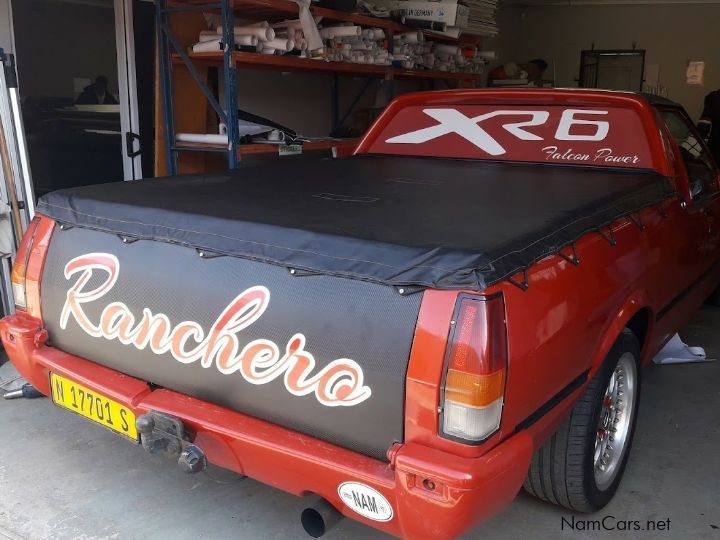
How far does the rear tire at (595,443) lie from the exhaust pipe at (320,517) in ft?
2.70

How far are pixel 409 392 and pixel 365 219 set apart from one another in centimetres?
66

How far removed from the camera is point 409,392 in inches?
66.6

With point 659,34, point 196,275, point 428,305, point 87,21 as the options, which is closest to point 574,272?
point 428,305

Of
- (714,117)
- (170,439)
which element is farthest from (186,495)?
(714,117)

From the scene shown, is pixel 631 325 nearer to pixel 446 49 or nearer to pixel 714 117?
pixel 446 49

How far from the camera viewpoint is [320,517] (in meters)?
1.83

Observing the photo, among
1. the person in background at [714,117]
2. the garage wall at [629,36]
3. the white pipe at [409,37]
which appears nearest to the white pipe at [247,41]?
the white pipe at [409,37]

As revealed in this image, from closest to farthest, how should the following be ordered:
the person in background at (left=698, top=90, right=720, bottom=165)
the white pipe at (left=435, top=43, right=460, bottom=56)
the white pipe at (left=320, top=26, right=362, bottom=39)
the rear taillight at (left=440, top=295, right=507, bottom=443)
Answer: the rear taillight at (left=440, top=295, right=507, bottom=443) < the white pipe at (left=320, top=26, right=362, bottom=39) < the white pipe at (left=435, top=43, right=460, bottom=56) < the person in background at (left=698, top=90, right=720, bottom=165)

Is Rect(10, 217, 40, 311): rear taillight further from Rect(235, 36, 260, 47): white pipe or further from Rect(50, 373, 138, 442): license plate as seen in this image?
Rect(235, 36, 260, 47): white pipe

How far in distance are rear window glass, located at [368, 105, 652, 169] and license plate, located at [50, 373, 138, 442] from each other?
95.3 inches

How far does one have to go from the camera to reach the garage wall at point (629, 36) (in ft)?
34.4

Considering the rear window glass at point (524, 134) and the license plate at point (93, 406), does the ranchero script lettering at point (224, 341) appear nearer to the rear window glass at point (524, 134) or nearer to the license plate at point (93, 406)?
the license plate at point (93, 406)

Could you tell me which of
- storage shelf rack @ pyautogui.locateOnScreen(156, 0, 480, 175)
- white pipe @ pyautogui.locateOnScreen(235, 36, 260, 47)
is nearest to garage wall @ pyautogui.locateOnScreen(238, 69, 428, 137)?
storage shelf rack @ pyautogui.locateOnScreen(156, 0, 480, 175)

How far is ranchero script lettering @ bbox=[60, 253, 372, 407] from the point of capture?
5.92 feet
